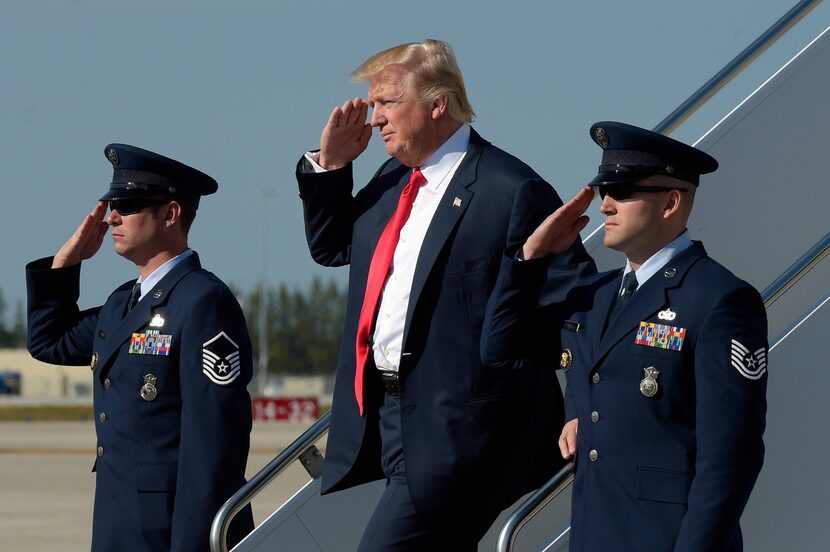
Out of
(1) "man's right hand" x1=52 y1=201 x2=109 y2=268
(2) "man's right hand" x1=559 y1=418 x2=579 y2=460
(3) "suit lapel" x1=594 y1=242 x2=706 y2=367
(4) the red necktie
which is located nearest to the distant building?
(1) "man's right hand" x1=52 y1=201 x2=109 y2=268

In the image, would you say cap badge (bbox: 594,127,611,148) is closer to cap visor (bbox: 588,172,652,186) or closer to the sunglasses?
cap visor (bbox: 588,172,652,186)

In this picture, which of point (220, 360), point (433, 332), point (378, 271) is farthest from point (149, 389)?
point (433, 332)

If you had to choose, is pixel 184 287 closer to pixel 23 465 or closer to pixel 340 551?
pixel 340 551

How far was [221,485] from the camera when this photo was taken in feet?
13.1

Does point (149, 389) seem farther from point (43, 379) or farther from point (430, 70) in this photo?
point (43, 379)

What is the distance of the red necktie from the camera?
138 inches

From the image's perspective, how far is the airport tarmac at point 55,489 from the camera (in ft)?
42.5

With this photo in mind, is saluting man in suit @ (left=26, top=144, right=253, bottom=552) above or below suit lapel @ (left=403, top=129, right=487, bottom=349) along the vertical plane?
below

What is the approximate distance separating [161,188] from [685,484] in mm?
1870

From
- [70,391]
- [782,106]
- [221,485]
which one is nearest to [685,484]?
[221,485]

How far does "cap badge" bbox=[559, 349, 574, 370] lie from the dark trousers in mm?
407

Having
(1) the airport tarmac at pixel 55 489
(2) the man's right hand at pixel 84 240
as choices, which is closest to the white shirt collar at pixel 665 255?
(2) the man's right hand at pixel 84 240

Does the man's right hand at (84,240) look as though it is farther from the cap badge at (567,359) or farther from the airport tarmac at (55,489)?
the airport tarmac at (55,489)

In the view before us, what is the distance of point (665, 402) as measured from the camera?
303 centimetres
